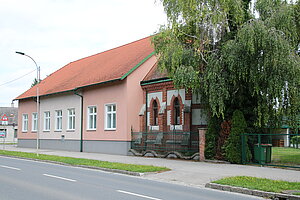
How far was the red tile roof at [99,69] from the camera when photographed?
26859 mm

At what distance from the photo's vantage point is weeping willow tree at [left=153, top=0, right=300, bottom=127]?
16094 millimetres

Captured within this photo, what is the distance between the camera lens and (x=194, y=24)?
1847 cm

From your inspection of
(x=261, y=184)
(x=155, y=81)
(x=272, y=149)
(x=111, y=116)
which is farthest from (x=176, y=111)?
(x=261, y=184)

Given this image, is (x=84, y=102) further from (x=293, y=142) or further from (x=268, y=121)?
(x=293, y=142)

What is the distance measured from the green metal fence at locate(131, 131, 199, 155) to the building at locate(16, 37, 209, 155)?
63 centimetres

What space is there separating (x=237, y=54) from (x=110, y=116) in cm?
1265

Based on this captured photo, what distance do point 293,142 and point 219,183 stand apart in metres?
5.46

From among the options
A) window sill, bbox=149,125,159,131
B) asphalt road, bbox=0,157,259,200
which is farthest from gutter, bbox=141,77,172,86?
asphalt road, bbox=0,157,259,200

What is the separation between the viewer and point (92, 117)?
94.7 feet

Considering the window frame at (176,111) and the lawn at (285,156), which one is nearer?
the lawn at (285,156)

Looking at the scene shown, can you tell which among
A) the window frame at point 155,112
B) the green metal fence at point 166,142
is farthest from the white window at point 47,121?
the window frame at point 155,112

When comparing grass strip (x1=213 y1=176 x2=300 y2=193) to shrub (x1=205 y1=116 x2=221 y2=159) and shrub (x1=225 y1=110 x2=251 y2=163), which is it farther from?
shrub (x1=205 y1=116 x2=221 y2=159)

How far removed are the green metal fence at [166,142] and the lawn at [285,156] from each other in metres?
4.46

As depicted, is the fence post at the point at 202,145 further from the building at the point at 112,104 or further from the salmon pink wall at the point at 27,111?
the salmon pink wall at the point at 27,111
